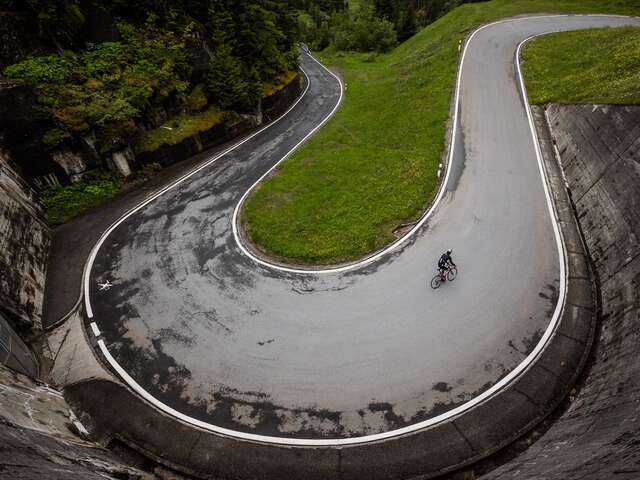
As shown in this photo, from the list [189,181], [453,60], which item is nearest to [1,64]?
[189,181]

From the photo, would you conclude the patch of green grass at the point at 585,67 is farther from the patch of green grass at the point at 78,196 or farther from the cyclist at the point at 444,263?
the patch of green grass at the point at 78,196

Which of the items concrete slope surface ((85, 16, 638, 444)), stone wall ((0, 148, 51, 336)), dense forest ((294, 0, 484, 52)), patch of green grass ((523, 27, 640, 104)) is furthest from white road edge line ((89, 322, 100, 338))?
dense forest ((294, 0, 484, 52))

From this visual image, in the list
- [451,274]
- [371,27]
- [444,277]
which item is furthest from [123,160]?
[371,27]

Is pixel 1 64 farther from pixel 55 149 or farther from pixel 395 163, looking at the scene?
pixel 395 163

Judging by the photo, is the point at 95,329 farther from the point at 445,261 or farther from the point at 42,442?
the point at 445,261

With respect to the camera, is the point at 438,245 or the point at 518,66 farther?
the point at 518,66

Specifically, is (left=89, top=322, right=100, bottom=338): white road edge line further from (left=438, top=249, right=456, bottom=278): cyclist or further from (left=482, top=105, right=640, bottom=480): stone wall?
(left=482, top=105, right=640, bottom=480): stone wall
